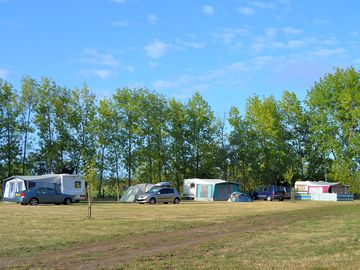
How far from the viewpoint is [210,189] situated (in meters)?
52.4

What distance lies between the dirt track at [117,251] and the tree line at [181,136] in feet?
133

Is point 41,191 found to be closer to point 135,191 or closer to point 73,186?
point 73,186

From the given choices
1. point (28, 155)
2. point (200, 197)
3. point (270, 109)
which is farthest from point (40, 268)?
point (270, 109)

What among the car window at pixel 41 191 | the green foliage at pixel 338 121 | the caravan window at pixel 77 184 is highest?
the green foliage at pixel 338 121

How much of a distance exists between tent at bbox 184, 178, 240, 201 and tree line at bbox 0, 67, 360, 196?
285 inches

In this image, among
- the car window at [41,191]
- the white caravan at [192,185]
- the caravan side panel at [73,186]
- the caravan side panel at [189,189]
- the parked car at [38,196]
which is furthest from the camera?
the caravan side panel at [189,189]

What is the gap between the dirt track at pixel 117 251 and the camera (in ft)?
31.1

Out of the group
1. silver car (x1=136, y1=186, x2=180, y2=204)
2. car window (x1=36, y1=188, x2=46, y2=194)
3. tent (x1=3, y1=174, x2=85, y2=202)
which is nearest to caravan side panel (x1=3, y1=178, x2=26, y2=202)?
tent (x1=3, y1=174, x2=85, y2=202)

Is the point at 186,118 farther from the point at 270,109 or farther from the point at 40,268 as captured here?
the point at 40,268

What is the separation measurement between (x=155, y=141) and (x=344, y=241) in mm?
48985

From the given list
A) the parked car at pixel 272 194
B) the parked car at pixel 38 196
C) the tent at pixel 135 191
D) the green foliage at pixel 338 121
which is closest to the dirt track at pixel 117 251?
the parked car at pixel 38 196

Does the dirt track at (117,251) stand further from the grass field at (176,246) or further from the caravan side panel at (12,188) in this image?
the caravan side panel at (12,188)

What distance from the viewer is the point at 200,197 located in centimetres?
5344

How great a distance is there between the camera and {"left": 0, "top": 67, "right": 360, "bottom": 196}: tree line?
5684 cm
